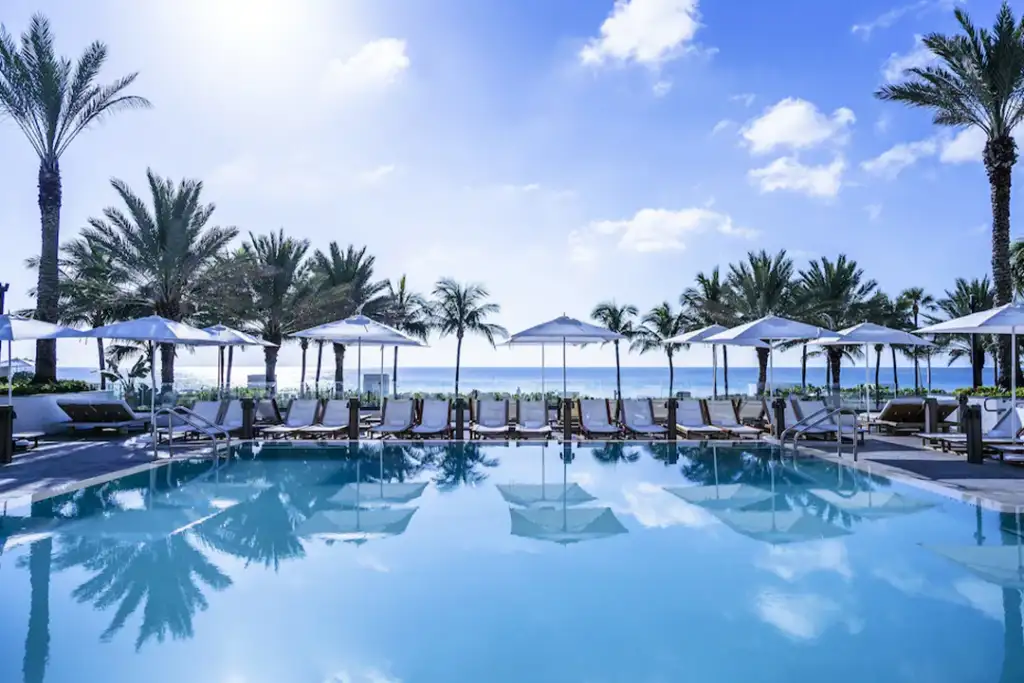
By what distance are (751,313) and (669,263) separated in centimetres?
381

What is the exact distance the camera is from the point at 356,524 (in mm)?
7691

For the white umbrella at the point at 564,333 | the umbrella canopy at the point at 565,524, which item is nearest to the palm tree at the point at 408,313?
the white umbrella at the point at 564,333

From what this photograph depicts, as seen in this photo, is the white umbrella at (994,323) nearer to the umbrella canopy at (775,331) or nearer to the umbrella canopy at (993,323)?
the umbrella canopy at (993,323)

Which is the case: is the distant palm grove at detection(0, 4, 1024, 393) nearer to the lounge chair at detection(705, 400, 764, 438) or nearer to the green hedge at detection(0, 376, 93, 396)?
the green hedge at detection(0, 376, 93, 396)

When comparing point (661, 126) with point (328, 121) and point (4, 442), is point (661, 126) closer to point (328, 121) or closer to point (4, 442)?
point (328, 121)

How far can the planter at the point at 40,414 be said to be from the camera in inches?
571

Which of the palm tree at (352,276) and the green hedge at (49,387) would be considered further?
the palm tree at (352,276)

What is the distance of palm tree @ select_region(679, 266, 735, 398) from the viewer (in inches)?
1097

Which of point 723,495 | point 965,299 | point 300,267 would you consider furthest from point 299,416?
point 965,299

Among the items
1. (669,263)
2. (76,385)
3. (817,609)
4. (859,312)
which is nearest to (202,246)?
(76,385)

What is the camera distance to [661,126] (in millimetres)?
17469

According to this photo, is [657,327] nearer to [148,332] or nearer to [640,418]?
[640,418]

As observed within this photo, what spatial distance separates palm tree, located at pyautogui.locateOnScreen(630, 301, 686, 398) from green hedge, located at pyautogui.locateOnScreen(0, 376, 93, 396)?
73.4 ft

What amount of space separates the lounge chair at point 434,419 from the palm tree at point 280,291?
11.3 metres
